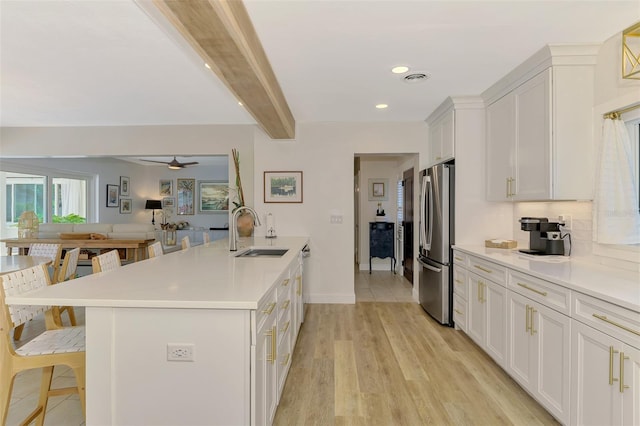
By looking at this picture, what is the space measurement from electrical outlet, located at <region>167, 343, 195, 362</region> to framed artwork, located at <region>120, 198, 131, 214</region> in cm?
854

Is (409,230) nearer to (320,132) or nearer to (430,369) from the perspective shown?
(320,132)

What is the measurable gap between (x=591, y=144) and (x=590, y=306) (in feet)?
4.66

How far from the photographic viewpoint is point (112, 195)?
835cm

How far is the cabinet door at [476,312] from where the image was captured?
2.88m

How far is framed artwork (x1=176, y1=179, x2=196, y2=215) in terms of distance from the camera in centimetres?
944

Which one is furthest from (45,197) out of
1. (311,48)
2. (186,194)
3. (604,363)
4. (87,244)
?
(604,363)

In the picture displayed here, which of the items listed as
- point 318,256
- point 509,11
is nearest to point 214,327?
point 509,11

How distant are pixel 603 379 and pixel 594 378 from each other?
53 mm

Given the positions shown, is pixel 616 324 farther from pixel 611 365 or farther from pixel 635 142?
pixel 635 142

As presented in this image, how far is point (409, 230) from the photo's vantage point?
5.69 metres

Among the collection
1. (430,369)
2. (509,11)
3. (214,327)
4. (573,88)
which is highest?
(509,11)

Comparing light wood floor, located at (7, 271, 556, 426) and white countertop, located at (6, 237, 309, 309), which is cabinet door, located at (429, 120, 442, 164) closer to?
light wood floor, located at (7, 271, 556, 426)

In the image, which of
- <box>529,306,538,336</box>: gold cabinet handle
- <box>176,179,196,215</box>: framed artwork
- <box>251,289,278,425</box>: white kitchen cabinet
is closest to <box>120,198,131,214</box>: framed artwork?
<box>176,179,196,215</box>: framed artwork

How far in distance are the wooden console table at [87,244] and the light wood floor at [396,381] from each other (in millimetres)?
3568
